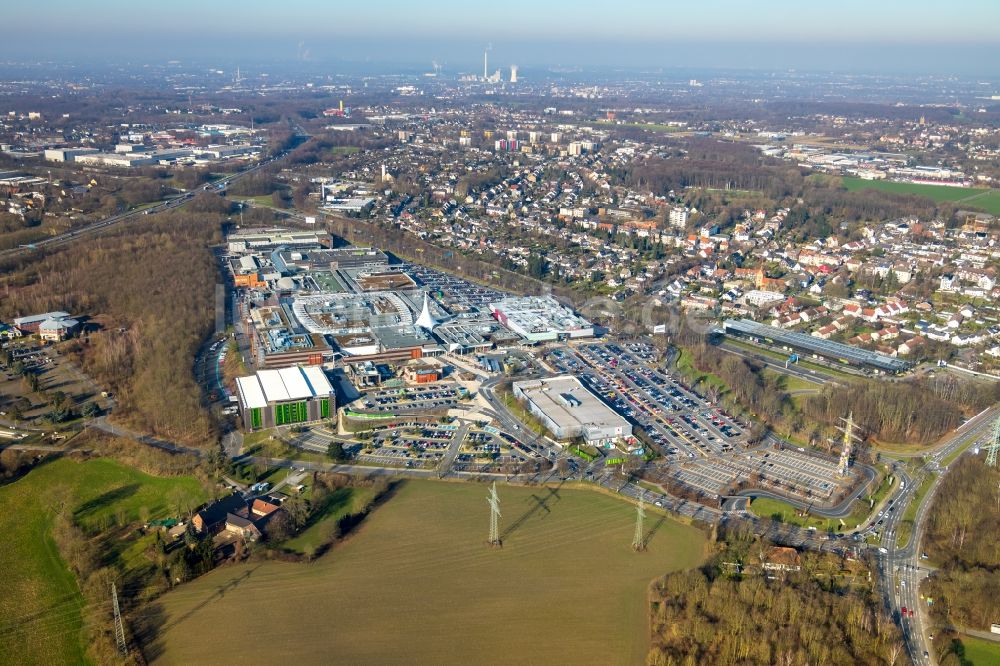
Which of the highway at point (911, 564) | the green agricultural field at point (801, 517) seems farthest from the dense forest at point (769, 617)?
the green agricultural field at point (801, 517)

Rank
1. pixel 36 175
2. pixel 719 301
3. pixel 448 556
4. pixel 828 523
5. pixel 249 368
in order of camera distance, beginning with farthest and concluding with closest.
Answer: pixel 36 175, pixel 719 301, pixel 249 368, pixel 828 523, pixel 448 556

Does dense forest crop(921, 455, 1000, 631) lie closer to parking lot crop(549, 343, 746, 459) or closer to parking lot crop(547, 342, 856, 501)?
parking lot crop(547, 342, 856, 501)

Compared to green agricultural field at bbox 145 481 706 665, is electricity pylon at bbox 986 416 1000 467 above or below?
above

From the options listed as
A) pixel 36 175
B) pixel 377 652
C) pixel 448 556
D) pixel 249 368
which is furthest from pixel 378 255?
pixel 36 175

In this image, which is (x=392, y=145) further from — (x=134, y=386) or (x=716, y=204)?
(x=134, y=386)

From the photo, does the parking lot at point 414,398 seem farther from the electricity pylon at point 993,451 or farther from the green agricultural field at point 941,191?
the green agricultural field at point 941,191

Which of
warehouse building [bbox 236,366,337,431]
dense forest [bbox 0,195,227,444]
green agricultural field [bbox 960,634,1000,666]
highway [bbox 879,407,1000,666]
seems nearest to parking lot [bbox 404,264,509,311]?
dense forest [bbox 0,195,227,444]
